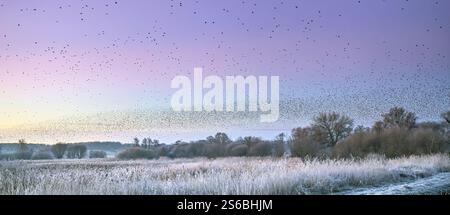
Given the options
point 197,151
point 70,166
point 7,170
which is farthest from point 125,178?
point 70,166

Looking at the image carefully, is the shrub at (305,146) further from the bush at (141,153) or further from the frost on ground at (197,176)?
the bush at (141,153)

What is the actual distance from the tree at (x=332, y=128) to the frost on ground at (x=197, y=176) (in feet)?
3.12

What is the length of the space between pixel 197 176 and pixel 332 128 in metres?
4.50

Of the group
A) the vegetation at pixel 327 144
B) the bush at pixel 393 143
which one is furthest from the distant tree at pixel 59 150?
the bush at pixel 393 143

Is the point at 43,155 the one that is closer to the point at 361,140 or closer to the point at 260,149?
the point at 260,149

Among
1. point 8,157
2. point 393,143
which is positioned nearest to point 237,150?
point 8,157

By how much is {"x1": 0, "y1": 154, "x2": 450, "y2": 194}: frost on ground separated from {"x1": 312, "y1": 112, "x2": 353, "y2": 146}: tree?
952 mm

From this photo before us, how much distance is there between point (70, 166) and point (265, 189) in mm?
4454

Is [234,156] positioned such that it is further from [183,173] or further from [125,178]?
[125,178]

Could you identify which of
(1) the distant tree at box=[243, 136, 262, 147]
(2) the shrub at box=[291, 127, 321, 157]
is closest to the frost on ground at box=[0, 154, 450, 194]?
(1) the distant tree at box=[243, 136, 262, 147]

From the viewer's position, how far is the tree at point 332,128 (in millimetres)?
9469

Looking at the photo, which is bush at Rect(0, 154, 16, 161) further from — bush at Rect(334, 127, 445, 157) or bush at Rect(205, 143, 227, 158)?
bush at Rect(334, 127, 445, 157)

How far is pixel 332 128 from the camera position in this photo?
11125 mm
